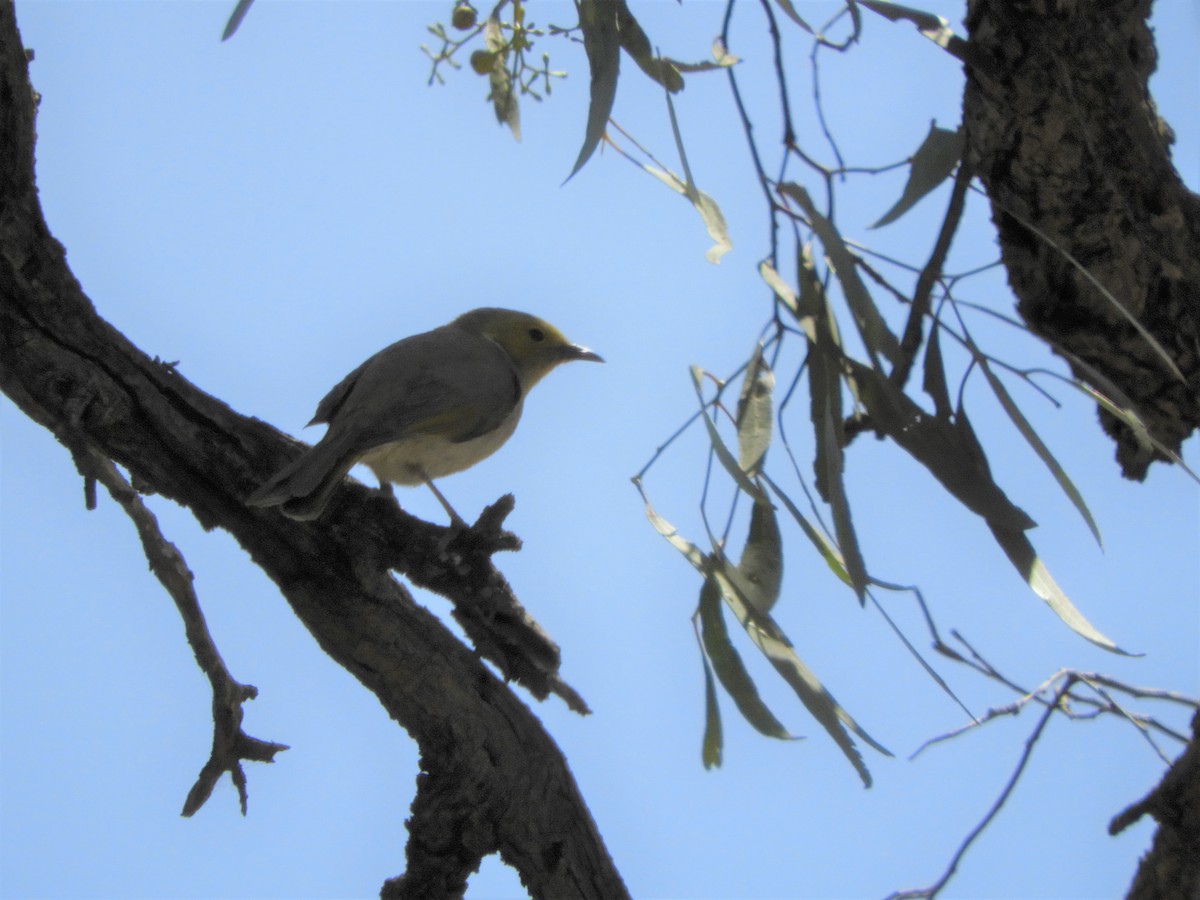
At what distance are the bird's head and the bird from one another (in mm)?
320

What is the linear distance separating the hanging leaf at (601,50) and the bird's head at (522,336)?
1811 mm

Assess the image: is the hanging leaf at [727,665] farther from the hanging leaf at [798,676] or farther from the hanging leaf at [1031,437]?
the hanging leaf at [1031,437]

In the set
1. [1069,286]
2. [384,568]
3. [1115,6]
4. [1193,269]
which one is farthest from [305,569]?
[1115,6]

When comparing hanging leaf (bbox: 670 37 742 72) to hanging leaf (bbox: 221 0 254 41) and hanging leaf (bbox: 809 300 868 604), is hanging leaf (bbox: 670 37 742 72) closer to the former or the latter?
hanging leaf (bbox: 809 300 868 604)

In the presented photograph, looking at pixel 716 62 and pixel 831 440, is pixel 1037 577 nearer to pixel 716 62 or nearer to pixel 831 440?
pixel 831 440

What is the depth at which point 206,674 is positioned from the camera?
3.27 metres

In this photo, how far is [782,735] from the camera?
119 inches

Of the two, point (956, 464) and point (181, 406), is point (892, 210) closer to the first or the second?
point (956, 464)

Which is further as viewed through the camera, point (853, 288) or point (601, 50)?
point (601, 50)

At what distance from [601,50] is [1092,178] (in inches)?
49.9

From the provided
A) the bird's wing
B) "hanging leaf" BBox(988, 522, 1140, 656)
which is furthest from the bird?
"hanging leaf" BBox(988, 522, 1140, 656)

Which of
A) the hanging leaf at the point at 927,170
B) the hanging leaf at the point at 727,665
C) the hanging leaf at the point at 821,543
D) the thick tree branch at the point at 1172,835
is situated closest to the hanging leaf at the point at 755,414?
the hanging leaf at the point at 821,543

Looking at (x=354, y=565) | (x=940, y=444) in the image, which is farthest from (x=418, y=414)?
A: (x=940, y=444)

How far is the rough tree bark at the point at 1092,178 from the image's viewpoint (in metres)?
3.13
